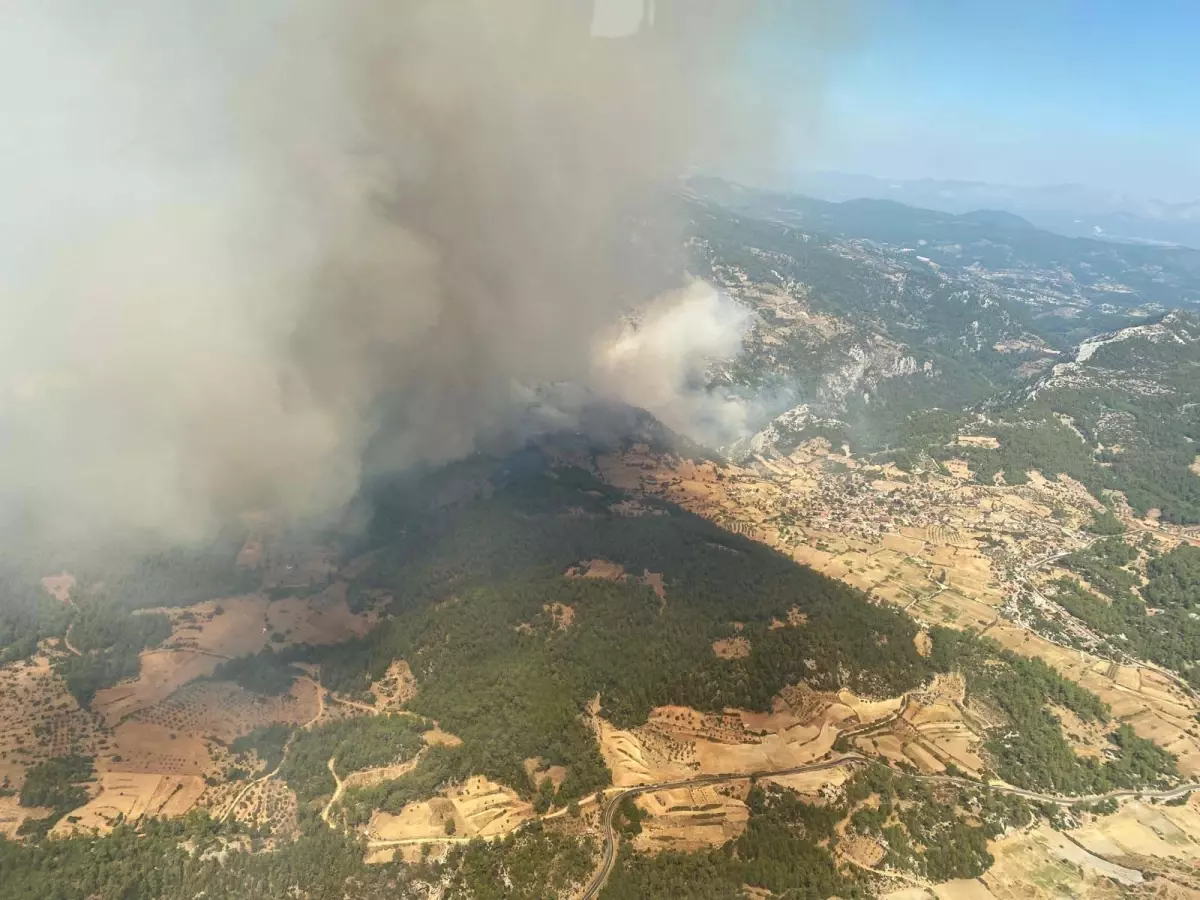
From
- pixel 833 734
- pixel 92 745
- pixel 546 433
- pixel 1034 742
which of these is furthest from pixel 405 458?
pixel 1034 742

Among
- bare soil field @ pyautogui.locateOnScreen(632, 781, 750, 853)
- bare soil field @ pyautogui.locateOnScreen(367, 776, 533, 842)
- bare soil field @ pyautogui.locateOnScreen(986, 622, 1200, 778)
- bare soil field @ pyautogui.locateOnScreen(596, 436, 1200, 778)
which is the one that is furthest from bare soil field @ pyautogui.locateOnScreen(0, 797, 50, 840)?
bare soil field @ pyautogui.locateOnScreen(986, 622, 1200, 778)

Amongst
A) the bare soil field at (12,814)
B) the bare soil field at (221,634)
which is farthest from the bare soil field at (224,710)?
the bare soil field at (12,814)

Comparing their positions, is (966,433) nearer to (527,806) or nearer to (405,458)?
(405,458)

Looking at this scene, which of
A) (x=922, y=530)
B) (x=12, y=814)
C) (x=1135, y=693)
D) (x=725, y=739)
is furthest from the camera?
(x=922, y=530)

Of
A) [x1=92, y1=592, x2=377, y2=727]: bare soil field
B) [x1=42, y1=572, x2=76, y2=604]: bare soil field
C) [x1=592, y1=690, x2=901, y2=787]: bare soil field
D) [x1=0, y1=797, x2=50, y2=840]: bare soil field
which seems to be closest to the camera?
[x1=0, y1=797, x2=50, y2=840]: bare soil field

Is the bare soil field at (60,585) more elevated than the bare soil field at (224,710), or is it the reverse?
the bare soil field at (60,585)

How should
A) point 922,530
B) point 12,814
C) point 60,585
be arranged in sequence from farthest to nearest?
point 922,530
point 60,585
point 12,814

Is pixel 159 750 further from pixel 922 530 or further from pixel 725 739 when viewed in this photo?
pixel 922 530

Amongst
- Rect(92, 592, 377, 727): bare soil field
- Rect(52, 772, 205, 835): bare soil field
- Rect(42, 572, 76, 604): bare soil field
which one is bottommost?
Rect(52, 772, 205, 835): bare soil field

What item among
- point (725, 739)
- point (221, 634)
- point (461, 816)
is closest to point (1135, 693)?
point (725, 739)

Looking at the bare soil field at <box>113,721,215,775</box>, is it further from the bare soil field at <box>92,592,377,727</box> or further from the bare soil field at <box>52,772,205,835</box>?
the bare soil field at <box>92,592,377,727</box>

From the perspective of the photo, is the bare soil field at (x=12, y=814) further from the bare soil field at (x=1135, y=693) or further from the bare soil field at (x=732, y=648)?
the bare soil field at (x=1135, y=693)

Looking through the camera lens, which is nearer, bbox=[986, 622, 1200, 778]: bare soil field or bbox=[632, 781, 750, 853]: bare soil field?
bbox=[632, 781, 750, 853]: bare soil field
